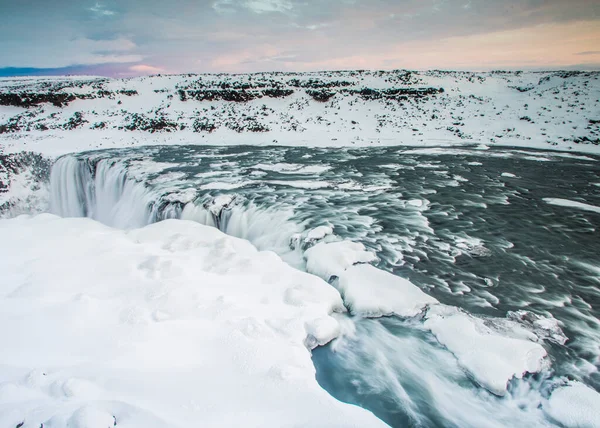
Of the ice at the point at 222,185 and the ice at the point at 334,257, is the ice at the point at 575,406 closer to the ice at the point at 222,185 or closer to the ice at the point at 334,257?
the ice at the point at 334,257

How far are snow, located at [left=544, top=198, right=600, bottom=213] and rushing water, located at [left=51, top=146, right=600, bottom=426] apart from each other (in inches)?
2.7

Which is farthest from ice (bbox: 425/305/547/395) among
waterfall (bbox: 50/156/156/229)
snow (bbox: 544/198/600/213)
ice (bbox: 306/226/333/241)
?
waterfall (bbox: 50/156/156/229)

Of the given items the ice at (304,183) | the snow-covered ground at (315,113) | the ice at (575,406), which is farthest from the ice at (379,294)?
the snow-covered ground at (315,113)

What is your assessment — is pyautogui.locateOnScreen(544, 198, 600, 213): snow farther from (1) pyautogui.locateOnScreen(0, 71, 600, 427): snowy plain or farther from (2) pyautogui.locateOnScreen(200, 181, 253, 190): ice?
(2) pyautogui.locateOnScreen(200, 181, 253, 190): ice

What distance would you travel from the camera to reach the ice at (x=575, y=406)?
9.96ft

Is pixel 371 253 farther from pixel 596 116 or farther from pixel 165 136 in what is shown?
pixel 596 116

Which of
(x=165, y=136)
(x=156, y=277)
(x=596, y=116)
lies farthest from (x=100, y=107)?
(x=596, y=116)

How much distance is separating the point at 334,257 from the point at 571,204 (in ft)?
23.7

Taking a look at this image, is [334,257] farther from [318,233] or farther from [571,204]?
[571,204]

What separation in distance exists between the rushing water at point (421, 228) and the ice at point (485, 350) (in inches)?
3.8

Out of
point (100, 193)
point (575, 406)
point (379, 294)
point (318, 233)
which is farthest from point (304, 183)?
point (575, 406)

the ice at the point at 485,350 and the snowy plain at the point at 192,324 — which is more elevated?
the snowy plain at the point at 192,324

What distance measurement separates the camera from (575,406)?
3.19 metres

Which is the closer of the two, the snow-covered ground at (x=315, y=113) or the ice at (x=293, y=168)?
the ice at (x=293, y=168)
